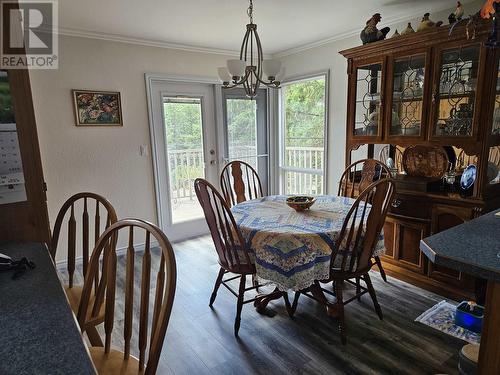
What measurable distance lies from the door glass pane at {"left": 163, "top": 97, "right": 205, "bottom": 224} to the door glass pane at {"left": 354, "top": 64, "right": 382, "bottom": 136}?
1879 mm

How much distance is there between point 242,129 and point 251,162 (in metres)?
0.49

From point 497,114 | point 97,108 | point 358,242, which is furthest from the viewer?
point 97,108

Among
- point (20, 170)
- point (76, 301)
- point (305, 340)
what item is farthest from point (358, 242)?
point (20, 170)

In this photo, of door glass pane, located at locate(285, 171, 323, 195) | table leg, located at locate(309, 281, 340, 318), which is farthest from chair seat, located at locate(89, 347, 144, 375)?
door glass pane, located at locate(285, 171, 323, 195)

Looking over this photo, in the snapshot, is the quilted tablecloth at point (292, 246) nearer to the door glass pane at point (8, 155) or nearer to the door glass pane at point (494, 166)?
the door glass pane at point (494, 166)

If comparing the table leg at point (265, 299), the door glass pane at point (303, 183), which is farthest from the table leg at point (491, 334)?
the door glass pane at point (303, 183)

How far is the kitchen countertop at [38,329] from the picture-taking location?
2.06 feet

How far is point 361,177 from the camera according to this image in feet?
9.60

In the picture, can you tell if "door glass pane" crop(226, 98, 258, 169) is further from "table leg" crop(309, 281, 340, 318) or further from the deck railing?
"table leg" crop(309, 281, 340, 318)

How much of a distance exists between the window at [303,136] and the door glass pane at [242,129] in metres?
0.42

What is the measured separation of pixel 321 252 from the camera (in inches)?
70.8

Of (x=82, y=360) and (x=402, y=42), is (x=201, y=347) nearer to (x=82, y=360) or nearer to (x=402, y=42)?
(x=82, y=360)

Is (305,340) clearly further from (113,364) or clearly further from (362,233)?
(113,364)

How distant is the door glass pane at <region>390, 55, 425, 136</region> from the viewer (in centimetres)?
253
